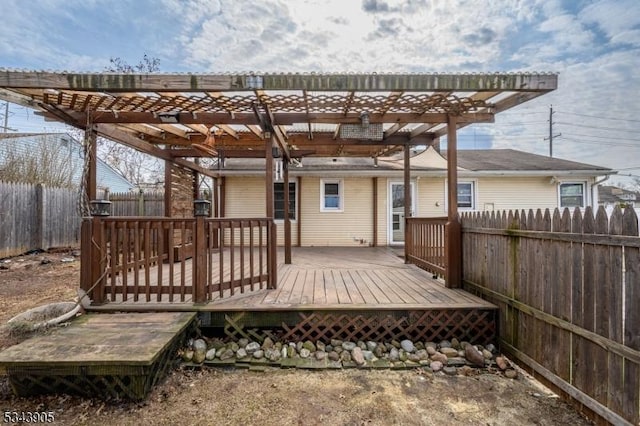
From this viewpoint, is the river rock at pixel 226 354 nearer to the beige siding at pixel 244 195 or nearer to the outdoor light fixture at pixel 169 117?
the outdoor light fixture at pixel 169 117

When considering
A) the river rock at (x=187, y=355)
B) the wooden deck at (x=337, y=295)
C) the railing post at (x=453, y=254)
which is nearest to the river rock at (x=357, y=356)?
the wooden deck at (x=337, y=295)

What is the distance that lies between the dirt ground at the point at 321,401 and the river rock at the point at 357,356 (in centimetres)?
13

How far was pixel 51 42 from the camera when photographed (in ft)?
36.2

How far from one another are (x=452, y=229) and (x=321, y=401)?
116 inches

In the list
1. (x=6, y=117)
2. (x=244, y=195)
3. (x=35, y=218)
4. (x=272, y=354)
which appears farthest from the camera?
(x=6, y=117)

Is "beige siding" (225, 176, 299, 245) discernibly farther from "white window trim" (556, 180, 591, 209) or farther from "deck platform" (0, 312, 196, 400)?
"white window trim" (556, 180, 591, 209)

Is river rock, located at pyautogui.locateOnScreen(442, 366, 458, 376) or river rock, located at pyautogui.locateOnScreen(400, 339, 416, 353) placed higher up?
river rock, located at pyautogui.locateOnScreen(400, 339, 416, 353)

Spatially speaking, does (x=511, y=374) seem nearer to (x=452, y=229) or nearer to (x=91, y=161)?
(x=452, y=229)

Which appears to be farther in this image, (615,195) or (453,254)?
(615,195)

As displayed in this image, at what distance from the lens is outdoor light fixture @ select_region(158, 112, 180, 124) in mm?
4246

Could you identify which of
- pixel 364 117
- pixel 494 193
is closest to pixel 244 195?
pixel 364 117

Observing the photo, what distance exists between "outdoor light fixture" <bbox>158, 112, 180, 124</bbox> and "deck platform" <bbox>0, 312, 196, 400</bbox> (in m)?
2.87

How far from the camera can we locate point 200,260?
3.45m

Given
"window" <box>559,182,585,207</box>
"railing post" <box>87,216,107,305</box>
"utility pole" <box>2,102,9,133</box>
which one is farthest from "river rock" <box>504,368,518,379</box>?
"utility pole" <box>2,102,9,133</box>
